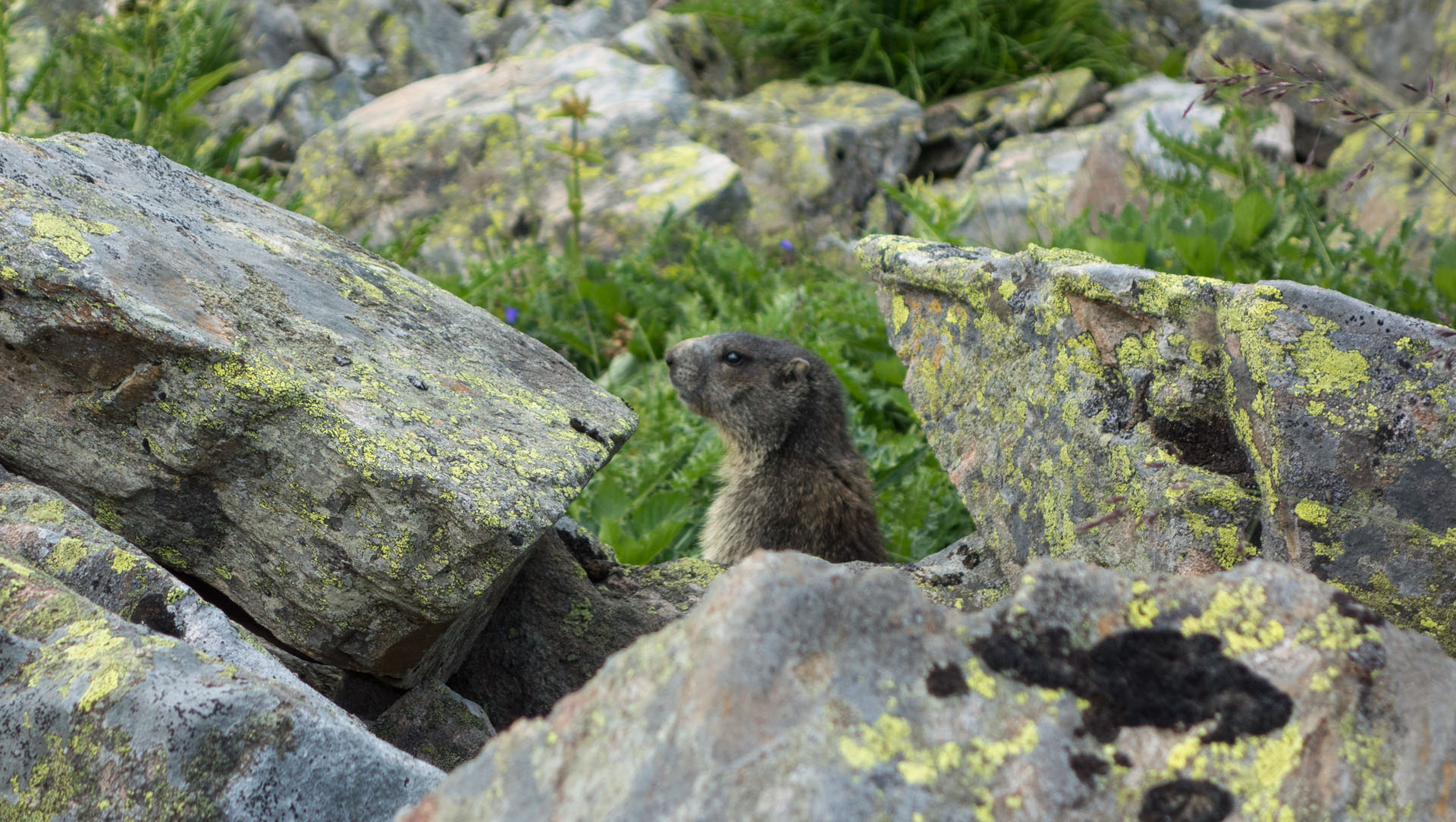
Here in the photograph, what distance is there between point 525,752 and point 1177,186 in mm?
7299

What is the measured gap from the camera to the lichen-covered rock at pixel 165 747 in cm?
228

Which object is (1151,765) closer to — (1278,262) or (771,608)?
(771,608)

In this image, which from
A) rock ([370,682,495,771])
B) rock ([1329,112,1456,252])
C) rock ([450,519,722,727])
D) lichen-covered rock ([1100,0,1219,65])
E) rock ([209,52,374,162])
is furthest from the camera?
lichen-covered rock ([1100,0,1219,65])

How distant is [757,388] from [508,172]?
4.55 meters

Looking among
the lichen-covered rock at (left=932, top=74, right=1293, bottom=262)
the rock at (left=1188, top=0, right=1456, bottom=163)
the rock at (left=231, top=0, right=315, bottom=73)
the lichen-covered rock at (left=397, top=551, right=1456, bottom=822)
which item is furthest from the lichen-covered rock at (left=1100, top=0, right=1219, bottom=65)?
the lichen-covered rock at (left=397, top=551, right=1456, bottom=822)

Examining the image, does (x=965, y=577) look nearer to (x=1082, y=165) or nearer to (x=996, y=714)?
(x=996, y=714)

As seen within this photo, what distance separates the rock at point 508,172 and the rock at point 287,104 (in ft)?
2.91

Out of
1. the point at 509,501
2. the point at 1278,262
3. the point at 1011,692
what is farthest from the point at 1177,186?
the point at 1011,692

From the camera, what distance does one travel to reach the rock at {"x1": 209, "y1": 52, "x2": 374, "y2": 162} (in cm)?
1108

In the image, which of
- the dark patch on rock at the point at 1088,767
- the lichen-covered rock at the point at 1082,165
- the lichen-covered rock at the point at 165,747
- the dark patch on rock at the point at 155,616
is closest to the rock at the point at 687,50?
the lichen-covered rock at the point at 1082,165

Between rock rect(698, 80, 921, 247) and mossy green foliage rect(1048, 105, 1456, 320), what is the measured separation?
2.82 m

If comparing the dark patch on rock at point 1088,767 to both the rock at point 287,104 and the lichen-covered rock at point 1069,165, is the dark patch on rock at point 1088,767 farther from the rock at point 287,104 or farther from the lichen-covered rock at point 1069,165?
the rock at point 287,104

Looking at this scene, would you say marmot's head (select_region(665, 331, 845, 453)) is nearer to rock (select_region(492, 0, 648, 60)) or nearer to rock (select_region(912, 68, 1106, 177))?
rock (select_region(912, 68, 1106, 177))

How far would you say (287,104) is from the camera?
37.3 ft
